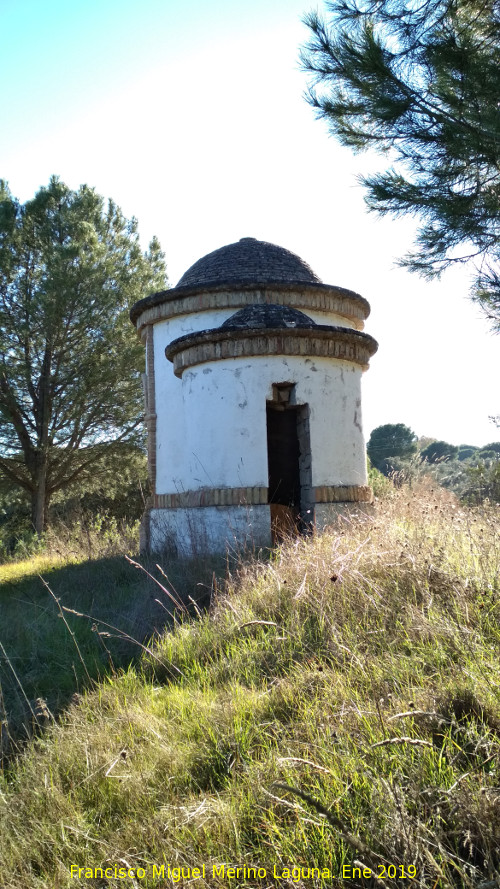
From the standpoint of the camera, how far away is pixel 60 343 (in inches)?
Answer: 609

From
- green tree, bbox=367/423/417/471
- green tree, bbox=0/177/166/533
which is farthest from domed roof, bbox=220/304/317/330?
green tree, bbox=367/423/417/471

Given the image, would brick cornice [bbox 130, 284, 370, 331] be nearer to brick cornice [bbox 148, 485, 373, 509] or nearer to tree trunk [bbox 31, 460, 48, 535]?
brick cornice [bbox 148, 485, 373, 509]

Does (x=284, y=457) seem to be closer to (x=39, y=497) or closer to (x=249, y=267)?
(x=249, y=267)

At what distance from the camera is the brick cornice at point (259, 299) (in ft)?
29.5

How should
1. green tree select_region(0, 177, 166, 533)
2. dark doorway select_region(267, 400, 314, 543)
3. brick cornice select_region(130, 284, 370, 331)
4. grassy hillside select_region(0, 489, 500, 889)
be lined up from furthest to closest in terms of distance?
green tree select_region(0, 177, 166, 533)
brick cornice select_region(130, 284, 370, 331)
dark doorway select_region(267, 400, 314, 543)
grassy hillside select_region(0, 489, 500, 889)

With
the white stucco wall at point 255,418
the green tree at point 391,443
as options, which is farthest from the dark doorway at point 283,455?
the green tree at point 391,443

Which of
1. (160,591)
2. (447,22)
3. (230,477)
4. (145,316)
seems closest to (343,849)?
(160,591)

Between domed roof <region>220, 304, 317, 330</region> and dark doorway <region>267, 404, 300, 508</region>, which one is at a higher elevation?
domed roof <region>220, 304, 317, 330</region>

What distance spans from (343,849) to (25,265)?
52.8 ft

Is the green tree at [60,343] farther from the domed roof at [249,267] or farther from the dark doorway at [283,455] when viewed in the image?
the dark doorway at [283,455]

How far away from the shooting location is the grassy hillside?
6.56 feet

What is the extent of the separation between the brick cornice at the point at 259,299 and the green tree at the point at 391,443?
73.9 feet

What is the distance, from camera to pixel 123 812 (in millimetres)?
2584

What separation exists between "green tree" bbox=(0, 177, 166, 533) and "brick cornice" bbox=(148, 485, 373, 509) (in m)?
8.26
